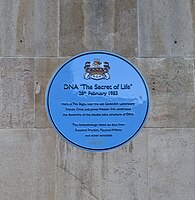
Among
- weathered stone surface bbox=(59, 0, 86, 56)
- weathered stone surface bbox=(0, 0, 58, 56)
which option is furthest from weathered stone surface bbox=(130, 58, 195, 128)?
weathered stone surface bbox=(0, 0, 58, 56)

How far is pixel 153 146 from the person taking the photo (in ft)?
17.5

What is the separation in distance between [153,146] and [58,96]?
1481 millimetres

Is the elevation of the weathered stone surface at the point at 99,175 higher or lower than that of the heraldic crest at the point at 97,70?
lower

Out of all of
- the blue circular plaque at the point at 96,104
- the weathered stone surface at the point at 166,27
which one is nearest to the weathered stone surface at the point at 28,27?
the blue circular plaque at the point at 96,104

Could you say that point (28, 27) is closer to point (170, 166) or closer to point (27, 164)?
point (27, 164)

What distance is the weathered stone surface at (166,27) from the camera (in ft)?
17.9

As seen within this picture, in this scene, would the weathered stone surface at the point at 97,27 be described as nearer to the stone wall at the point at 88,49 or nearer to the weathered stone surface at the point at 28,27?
the stone wall at the point at 88,49

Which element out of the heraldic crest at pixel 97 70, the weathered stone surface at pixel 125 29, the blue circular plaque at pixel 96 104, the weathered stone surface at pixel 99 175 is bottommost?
the weathered stone surface at pixel 99 175

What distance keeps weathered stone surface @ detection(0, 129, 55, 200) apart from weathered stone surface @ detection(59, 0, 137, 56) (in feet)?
4.42

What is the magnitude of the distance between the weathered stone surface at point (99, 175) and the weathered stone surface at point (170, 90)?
62cm

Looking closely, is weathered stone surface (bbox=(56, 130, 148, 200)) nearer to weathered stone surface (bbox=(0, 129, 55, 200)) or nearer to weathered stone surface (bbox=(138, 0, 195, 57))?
weathered stone surface (bbox=(0, 129, 55, 200))

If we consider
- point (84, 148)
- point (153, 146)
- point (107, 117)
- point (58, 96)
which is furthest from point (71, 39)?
point (153, 146)

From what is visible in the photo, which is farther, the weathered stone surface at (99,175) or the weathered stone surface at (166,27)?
the weathered stone surface at (166,27)

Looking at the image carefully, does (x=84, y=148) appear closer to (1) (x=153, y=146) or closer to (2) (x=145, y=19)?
(1) (x=153, y=146)
